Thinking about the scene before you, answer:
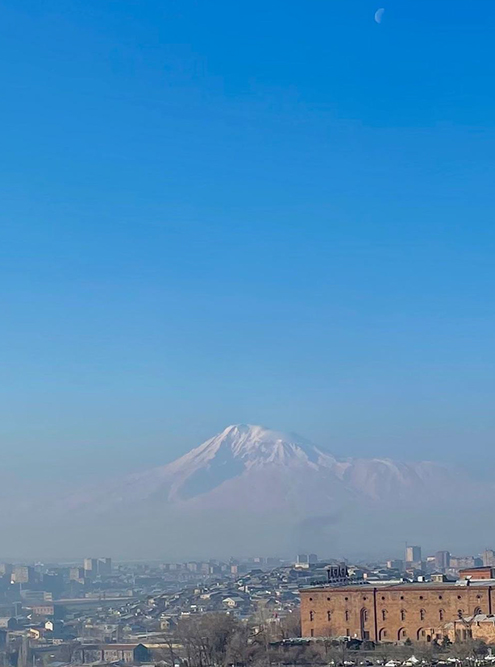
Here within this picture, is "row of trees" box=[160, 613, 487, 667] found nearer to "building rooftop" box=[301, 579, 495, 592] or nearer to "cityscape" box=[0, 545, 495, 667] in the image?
"cityscape" box=[0, 545, 495, 667]

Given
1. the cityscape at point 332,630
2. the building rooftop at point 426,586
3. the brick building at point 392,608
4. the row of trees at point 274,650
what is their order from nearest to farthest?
the row of trees at point 274,650 < the cityscape at point 332,630 < the brick building at point 392,608 < the building rooftop at point 426,586

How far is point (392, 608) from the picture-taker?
55.8 m

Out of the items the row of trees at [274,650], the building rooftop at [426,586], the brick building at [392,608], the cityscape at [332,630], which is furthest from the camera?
the building rooftop at [426,586]

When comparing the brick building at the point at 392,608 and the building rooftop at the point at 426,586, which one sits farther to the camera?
the building rooftop at the point at 426,586

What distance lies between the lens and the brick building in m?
54.2

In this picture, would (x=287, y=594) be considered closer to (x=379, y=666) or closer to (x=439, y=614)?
(x=439, y=614)

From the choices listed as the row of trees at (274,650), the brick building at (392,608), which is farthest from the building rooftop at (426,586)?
the row of trees at (274,650)

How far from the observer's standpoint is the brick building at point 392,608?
54.2m

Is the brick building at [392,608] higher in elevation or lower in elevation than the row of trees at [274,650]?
higher

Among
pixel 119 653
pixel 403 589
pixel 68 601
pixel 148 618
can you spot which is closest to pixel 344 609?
pixel 403 589

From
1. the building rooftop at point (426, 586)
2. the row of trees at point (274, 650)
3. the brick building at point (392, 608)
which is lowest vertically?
the row of trees at point (274, 650)

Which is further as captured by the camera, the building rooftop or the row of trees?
the building rooftop

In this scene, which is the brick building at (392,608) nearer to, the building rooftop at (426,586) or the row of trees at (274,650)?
the building rooftop at (426,586)

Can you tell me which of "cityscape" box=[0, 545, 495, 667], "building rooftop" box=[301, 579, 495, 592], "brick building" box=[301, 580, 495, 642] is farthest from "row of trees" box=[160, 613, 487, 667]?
"building rooftop" box=[301, 579, 495, 592]
